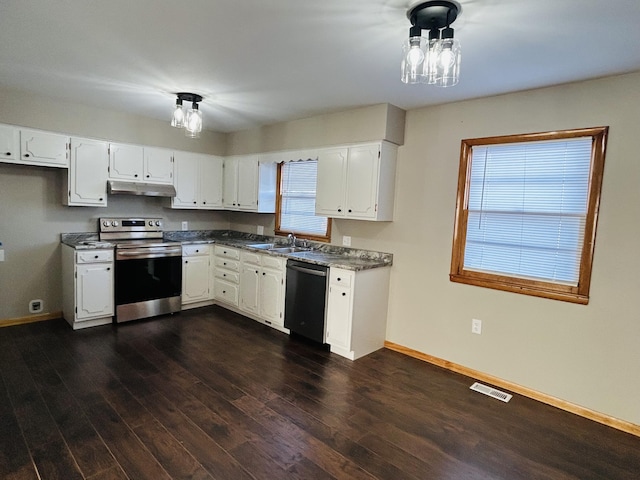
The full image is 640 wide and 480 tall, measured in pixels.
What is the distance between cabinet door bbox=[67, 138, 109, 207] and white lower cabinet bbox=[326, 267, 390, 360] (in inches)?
112

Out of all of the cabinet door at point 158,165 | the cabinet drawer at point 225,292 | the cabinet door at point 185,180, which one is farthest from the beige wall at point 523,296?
the cabinet door at point 158,165

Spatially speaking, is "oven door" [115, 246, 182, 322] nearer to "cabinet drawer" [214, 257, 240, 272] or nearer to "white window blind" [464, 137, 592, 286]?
"cabinet drawer" [214, 257, 240, 272]

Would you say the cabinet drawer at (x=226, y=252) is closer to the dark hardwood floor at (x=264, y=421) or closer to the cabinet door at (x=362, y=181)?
the dark hardwood floor at (x=264, y=421)

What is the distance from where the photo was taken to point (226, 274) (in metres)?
4.84

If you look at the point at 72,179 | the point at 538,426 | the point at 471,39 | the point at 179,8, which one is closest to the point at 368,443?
the point at 538,426

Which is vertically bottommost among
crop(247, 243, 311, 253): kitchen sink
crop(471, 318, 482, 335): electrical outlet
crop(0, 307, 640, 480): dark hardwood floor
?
crop(0, 307, 640, 480): dark hardwood floor

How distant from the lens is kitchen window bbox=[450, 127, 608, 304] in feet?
8.93

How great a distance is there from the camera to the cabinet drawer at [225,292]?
472 cm

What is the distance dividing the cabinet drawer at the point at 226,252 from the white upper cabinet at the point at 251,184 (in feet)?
2.05

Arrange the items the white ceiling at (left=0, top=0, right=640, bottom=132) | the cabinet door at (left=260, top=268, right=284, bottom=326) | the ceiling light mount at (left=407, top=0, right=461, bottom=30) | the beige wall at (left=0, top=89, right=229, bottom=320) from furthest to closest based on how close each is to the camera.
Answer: the cabinet door at (left=260, top=268, right=284, bottom=326)
the beige wall at (left=0, top=89, right=229, bottom=320)
the white ceiling at (left=0, top=0, right=640, bottom=132)
the ceiling light mount at (left=407, top=0, right=461, bottom=30)

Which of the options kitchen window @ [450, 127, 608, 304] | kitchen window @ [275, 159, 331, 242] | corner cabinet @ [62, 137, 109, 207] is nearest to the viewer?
kitchen window @ [450, 127, 608, 304]

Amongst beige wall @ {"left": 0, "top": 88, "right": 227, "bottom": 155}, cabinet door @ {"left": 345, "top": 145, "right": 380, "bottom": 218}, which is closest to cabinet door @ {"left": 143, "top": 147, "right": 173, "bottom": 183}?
beige wall @ {"left": 0, "top": 88, "right": 227, "bottom": 155}

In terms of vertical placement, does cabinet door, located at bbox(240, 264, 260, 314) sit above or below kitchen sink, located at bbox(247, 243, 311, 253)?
below

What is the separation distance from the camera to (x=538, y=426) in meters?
2.54
